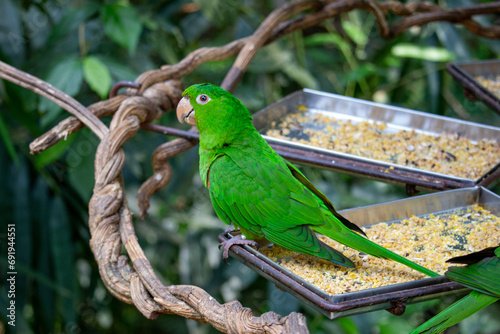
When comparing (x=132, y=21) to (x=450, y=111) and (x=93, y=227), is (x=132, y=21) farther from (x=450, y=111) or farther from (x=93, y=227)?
(x=450, y=111)

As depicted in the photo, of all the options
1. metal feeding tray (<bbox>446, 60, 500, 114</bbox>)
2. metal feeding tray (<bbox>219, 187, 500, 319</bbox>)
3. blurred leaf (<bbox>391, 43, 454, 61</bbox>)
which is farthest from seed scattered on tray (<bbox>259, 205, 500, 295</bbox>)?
blurred leaf (<bbox>391, 43, 454, 61</bbox>)

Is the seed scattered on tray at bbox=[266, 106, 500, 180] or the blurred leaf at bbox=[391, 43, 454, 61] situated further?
the blurred leaf at bbox=[391, 43, 454, 61]

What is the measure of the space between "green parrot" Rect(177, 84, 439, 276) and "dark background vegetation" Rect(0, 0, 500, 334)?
83 cm

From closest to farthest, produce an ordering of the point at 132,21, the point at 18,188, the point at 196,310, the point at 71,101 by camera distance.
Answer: the point at 196,310 < the point at 71,101 < the point at 132,21 < the point at 18,188

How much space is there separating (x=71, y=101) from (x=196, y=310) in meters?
0.81

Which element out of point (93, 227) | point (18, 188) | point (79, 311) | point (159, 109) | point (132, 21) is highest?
point (132, 21)

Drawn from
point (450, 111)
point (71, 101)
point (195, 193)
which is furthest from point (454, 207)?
point (450, 111)

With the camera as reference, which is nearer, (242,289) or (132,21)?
(132,21)

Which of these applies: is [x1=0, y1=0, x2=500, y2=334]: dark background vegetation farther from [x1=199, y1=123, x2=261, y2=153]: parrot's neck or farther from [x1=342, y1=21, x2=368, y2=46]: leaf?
[x1=199, y1=123, x2=261, y2=153]: parrot's neck

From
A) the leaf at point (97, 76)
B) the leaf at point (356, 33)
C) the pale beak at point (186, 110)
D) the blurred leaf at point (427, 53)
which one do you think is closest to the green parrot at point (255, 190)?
the pale beak at point (186, 110)

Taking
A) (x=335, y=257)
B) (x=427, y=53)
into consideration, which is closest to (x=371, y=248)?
(x=335, y=257)

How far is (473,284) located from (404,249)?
24 cm

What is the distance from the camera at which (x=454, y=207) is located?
1380mm

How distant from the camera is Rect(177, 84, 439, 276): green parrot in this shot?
45.2 inches
